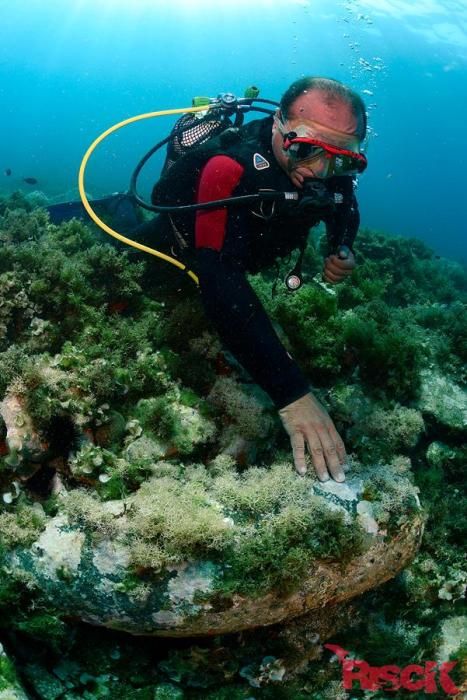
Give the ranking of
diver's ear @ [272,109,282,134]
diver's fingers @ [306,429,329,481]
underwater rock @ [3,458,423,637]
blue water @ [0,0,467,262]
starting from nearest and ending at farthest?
underwater rock @ [3,458,423,637], diver's fingers @ [306,429,329,481], diver's ear @ [272,109,282,134], blue water @ [0,0,467,262]

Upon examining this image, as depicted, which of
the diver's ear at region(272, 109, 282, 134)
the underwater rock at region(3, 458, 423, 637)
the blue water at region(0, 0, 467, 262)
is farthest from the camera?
the blue water at region(0, 0, 467, 262)

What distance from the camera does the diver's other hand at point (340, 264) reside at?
4.13 metres

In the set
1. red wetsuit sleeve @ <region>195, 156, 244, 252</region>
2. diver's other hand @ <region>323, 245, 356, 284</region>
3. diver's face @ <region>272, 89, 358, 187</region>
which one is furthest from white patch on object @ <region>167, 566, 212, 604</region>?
diver's face @ <region>272, 89, 358, 187</region>

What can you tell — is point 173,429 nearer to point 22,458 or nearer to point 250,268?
point 22,458

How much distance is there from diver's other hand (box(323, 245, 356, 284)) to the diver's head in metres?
0.74

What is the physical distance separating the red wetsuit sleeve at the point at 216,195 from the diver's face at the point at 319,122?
0.45 metres

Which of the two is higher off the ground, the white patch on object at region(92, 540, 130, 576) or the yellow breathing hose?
the yellow breathing hose

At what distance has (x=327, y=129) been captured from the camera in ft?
11.8

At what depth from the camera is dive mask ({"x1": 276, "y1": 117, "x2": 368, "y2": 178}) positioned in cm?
350

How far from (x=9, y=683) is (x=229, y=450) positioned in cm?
208

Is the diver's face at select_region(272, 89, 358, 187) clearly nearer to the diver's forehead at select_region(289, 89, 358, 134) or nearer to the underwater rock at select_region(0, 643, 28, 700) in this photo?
the diver's forehead at select_region(289, 89, 358, 134)

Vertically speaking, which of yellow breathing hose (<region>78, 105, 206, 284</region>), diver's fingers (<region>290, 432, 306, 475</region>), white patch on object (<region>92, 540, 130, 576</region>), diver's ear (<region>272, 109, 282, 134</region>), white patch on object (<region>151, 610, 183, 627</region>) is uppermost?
diver's ear (<region>272, 109, 282, 134</region>)

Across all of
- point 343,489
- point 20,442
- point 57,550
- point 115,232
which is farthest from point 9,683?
point 115,232

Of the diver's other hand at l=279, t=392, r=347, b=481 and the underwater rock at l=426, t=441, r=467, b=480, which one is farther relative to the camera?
the underwater rock at l=426, t=441, r=467, b=480
